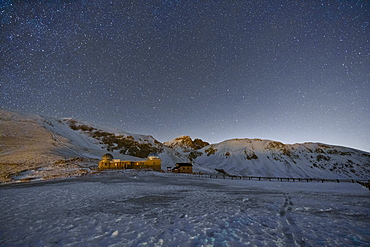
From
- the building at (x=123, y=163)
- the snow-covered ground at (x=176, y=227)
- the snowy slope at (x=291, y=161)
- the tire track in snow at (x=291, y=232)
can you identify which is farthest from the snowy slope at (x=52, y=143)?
the tire track in snow at (x=291, y=232)

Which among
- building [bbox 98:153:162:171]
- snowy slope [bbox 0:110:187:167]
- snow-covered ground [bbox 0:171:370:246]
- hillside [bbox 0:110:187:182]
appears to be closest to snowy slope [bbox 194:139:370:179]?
snowy slope [bbox 0:110:187:167]

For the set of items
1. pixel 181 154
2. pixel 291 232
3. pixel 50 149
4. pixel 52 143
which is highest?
pixel 181 154

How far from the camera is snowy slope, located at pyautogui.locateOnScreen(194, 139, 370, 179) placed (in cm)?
14688

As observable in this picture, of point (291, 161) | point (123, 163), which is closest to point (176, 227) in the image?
point (123, 163)

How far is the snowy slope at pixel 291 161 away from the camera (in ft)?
482

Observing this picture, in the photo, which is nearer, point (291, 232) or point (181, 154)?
point (291, 232)

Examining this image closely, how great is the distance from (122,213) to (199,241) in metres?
5.25

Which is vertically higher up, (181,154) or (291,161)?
(181,154)

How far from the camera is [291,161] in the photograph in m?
169

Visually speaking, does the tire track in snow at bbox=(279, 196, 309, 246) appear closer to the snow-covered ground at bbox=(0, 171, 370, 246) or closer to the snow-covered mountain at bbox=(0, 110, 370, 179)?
the snow-covered ground at bbox=(0, 171, 370, 246)

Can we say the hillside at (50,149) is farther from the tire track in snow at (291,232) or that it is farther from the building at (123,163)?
the tire track in snow at (291,232)

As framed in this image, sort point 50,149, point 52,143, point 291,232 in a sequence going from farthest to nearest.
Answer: point 52,143
point 50,149
point 291,232

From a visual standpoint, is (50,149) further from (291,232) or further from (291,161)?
(291,161)

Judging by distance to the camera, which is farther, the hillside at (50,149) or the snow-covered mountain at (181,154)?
the snow-covered mountain at (181,154)
